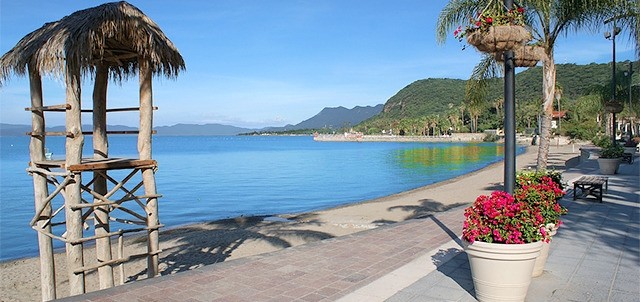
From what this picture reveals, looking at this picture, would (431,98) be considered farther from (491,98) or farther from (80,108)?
(80,108)

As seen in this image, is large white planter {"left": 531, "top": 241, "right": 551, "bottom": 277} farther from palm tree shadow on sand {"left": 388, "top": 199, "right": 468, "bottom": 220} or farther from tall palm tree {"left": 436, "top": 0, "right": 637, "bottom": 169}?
palm tree shadow on sand {"left": 388, "top": 199, "right": 468, "bottom": 220}

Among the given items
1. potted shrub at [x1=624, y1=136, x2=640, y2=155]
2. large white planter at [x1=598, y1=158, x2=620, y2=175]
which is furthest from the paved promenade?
potted shrub at [x1=624, y1=136, x2=640, y2=155]

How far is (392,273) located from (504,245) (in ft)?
6.26

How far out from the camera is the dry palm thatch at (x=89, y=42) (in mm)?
5574

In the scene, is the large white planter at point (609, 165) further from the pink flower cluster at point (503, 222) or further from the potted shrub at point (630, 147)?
the pink flower cluster at point (503, 222)

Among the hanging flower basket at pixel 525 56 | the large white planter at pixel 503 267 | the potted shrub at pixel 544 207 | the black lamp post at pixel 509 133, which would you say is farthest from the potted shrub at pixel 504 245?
the hanging flower basket at pixel 525 56

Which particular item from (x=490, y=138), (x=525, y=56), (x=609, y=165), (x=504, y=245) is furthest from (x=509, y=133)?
(x=490, y=138)

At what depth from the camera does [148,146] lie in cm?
677

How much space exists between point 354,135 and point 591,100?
113 m

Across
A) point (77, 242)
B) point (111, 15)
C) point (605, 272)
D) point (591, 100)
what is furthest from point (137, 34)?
point (591, 100)

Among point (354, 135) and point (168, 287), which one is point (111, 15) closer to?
point (168, 287)

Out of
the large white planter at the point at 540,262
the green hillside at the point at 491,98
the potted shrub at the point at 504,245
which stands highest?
the green hillside at the point at 491,98

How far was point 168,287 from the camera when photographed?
5133 millimetres

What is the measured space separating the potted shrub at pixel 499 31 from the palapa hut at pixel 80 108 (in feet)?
14.1
